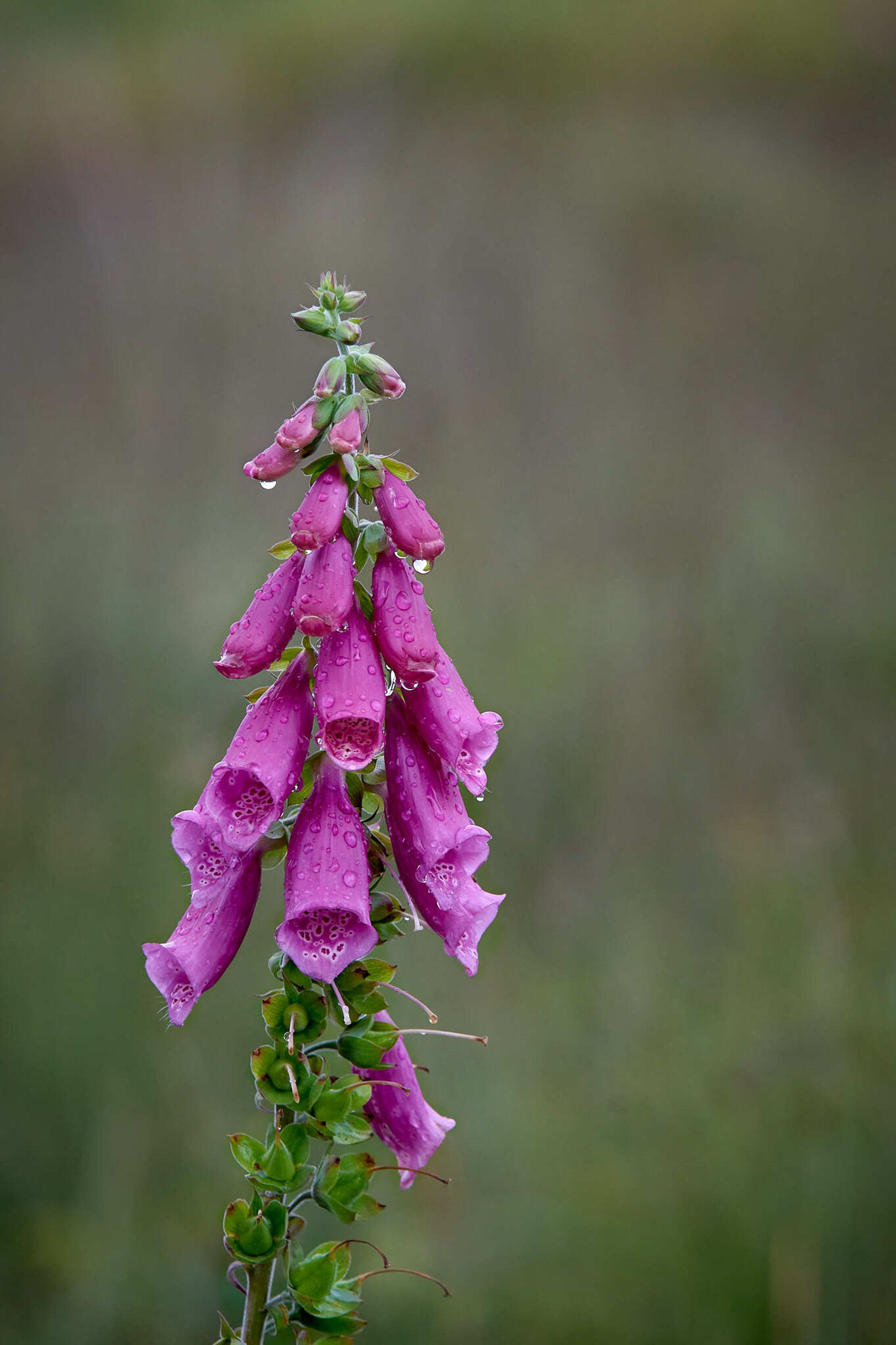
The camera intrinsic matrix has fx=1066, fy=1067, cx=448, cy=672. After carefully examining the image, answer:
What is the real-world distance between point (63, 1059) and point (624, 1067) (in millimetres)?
A: 1997

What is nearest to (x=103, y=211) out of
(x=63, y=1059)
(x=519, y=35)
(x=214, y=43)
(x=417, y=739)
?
(x=214, y=43)

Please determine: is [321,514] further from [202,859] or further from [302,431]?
[202,859]

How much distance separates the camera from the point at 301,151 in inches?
327


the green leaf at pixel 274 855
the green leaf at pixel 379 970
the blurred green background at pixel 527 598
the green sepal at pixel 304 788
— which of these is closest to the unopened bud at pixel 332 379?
the green sepal at pixel 304 788

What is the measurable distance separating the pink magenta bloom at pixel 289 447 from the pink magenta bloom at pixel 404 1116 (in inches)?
33.5

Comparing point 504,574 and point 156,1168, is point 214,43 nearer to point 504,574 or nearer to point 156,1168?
point 504,574

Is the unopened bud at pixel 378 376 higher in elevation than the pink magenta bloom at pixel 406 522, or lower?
higher

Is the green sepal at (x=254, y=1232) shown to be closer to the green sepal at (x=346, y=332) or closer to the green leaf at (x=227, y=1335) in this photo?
the green leaf at (x=227, y=1335)

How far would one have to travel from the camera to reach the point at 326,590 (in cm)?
142

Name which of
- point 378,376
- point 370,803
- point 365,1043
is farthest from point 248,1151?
point 378,376

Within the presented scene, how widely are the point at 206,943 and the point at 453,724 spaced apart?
0.46 m

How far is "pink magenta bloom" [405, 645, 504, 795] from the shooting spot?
1.53 meters

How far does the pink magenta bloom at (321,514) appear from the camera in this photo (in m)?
1.40

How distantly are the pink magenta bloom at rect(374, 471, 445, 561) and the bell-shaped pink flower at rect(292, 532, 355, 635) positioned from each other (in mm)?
71
